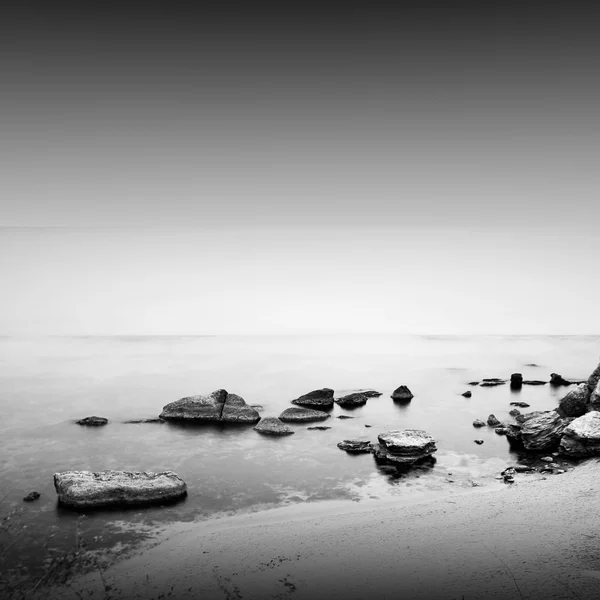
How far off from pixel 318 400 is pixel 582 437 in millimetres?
17697

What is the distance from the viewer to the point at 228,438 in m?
27.1

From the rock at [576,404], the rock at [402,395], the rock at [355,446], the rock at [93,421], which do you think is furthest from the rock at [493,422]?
the rock at [93,421]

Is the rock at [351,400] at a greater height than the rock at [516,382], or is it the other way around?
the rock at [516,382]

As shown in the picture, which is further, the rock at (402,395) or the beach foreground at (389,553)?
the rock at (402,395)

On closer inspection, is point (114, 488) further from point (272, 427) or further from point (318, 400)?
point (318, 400)

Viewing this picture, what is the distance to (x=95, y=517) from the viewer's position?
16.4 metres

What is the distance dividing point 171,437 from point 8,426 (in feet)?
36.2

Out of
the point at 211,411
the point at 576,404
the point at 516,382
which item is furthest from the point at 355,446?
the point at 516,382

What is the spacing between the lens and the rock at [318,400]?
34750 mm

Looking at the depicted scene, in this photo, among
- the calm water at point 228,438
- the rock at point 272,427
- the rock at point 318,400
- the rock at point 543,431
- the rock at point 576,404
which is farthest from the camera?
the rock at point 318,400

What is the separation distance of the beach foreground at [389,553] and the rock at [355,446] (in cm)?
634

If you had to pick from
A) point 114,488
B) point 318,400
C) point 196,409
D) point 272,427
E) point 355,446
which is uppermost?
point 114,488

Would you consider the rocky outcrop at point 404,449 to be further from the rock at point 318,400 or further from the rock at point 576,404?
the rock at point 318,400

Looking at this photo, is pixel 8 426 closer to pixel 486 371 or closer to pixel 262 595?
pixel 262 595
